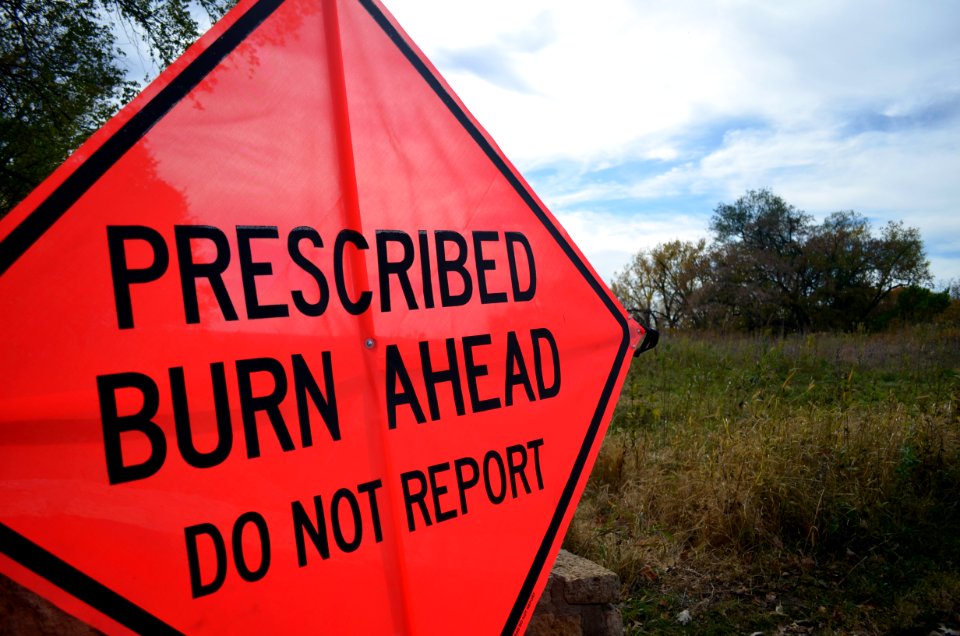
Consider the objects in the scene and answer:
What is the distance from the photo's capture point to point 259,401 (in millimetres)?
1353

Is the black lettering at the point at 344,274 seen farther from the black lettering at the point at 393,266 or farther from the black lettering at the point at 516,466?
the black lettering at the point at 516,466

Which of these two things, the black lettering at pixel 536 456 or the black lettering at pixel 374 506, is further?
the black lettering at pixel 536 456

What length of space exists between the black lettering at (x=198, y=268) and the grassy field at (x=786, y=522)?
113 inches

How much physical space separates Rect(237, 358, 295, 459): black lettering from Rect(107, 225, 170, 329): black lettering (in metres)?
0.23

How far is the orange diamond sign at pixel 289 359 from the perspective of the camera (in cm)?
114

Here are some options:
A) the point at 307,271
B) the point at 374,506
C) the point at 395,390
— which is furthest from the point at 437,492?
the point at 307,271

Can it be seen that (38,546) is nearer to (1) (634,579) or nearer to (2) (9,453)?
(2) (9,453)

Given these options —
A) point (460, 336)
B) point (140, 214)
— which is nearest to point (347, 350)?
point (460, 336)

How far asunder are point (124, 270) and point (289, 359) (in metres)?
0.37

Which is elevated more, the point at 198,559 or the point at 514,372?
the point at 514,372

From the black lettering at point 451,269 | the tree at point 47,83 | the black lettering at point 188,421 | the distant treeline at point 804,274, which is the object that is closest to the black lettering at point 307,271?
the black lettering at point 188,421

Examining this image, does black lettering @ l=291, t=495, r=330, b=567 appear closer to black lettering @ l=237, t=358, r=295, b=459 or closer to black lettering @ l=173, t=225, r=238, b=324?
black lettering @ l=237, t=358, r=295, b=459

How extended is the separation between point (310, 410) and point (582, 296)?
0.97 meters

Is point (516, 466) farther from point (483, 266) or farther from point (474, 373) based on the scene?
point (483, 266)
